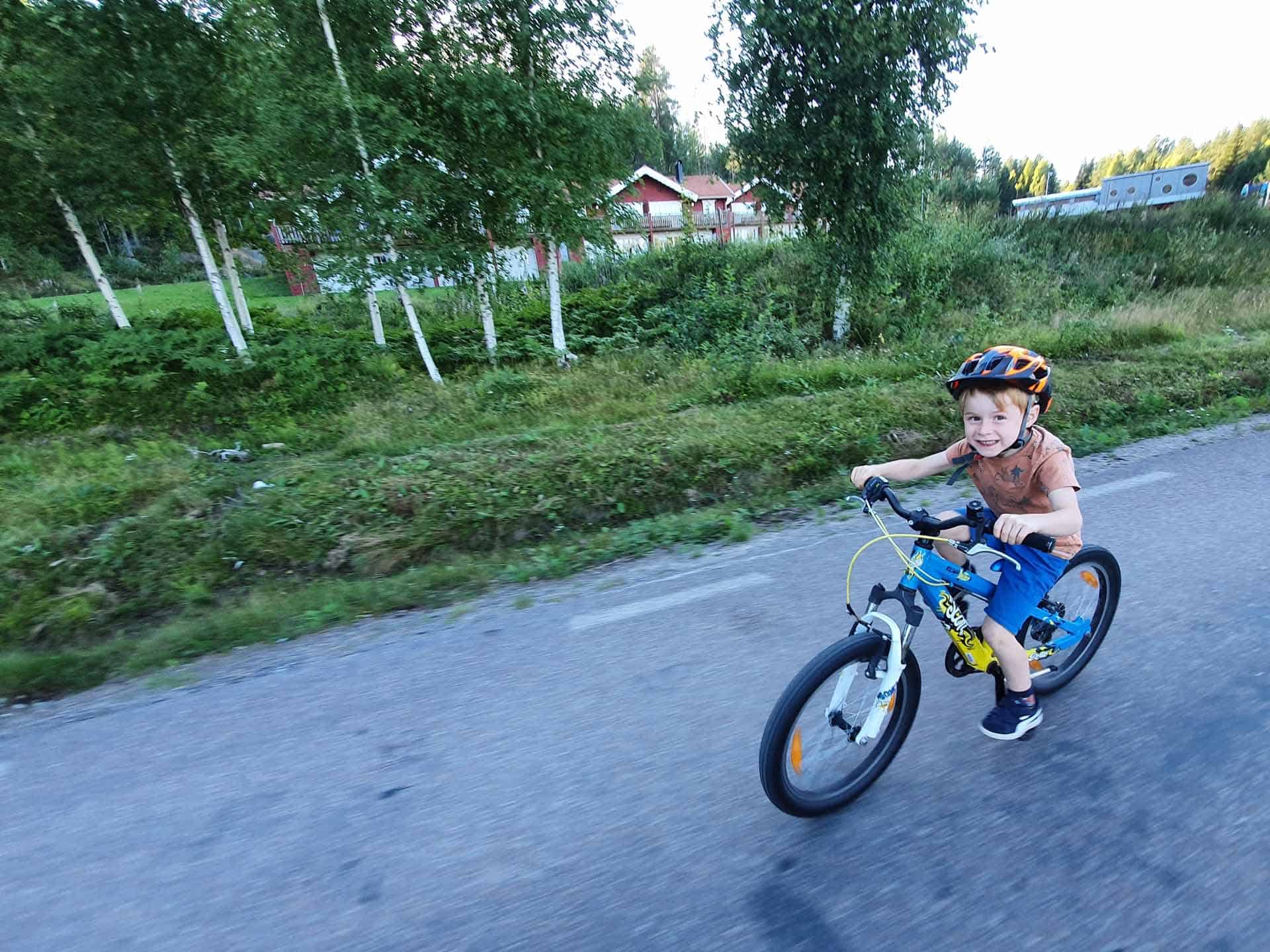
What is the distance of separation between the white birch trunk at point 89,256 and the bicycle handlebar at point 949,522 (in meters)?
16.0

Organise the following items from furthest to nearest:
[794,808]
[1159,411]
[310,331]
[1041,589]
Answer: [310,331]
[1159,411]
[1041,589]
[794,808]

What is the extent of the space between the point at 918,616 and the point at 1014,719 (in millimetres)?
792

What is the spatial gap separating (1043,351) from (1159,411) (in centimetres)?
319

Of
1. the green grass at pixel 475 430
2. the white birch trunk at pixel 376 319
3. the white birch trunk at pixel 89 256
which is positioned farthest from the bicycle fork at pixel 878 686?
the white birch trunk at pixel 89 256

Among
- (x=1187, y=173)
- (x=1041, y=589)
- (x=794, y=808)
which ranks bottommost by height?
(x=794, y=808)

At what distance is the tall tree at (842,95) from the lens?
966cm

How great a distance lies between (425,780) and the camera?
268 centimetres

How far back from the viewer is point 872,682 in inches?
97.6

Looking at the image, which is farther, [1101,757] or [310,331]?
[310,331]

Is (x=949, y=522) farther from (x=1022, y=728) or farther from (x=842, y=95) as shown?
(x=842, y=95)

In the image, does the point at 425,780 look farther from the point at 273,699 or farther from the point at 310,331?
the point at 310,331

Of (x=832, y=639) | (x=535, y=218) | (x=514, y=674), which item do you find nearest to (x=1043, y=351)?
(x=535, y=218)

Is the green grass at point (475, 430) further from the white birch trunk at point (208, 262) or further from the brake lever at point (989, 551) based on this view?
the brake lever at point (989, 551)

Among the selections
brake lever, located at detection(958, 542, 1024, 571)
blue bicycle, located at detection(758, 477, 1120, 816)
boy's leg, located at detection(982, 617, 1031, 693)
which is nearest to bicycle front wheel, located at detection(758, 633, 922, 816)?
blue bicycle, located at detection(758, 477, 1120, 816)
